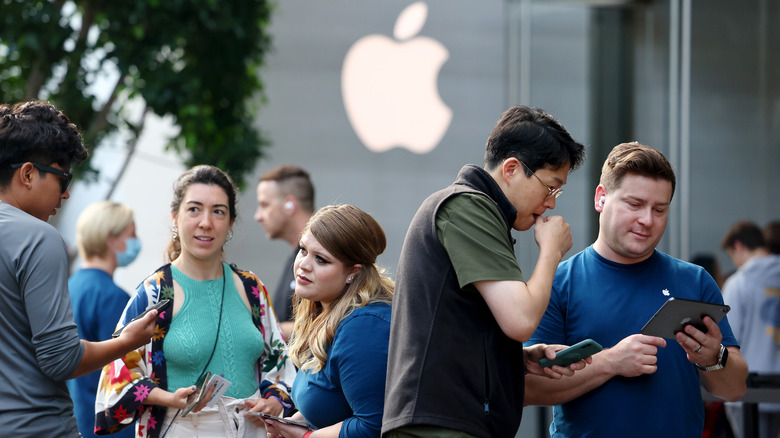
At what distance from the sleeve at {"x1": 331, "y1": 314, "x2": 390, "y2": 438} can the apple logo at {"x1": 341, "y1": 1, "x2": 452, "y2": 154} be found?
17.8 feet

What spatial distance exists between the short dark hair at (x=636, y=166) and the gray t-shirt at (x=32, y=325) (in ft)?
5.19

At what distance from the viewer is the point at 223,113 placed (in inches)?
238

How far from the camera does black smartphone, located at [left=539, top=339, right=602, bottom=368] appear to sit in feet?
6.83

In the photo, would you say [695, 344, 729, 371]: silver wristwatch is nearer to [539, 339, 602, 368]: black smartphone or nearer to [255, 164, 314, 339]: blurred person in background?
[539, 339, 602, 368]: black smartphone

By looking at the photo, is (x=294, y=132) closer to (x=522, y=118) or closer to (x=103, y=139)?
(x=103, y=139)

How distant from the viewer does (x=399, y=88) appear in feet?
24.2

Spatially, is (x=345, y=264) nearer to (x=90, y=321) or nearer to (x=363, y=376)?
(x=363, y=376)

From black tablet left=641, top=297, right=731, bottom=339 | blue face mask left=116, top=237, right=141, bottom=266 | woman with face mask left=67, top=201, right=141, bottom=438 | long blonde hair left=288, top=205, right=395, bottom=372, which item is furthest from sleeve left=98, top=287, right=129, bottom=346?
black tablet left=641, top=297, right=731, bottom=339

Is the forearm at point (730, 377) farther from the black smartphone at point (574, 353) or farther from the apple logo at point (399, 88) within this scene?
the apple logo at point (399, 88)

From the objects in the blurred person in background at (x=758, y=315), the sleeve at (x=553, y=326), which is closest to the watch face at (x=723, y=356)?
the sleeve at (x=553, y=326)

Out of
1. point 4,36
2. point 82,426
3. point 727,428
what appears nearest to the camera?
point 82,426

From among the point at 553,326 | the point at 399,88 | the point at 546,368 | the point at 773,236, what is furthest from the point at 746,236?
the point at 546,368

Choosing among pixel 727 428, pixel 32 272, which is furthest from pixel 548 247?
pixel 727 428

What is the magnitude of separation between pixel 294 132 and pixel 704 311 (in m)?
5.54
